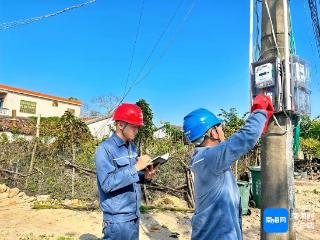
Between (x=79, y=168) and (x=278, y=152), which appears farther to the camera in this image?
(x=79, y=168)

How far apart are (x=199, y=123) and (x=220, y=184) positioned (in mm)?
435

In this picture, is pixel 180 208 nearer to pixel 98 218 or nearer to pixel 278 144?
pixel 98 218

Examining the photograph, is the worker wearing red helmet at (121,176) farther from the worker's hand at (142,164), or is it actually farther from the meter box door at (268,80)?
the meter box door at (268,80)

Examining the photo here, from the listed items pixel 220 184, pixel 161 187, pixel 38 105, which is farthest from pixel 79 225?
pixel 38 105

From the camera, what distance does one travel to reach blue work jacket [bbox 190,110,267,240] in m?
2.56

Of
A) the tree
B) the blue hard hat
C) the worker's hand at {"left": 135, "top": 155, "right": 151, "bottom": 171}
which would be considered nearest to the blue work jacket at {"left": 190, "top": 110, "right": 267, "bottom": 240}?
the blue hard hat

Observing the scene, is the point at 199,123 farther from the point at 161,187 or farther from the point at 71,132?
the point at 71,132

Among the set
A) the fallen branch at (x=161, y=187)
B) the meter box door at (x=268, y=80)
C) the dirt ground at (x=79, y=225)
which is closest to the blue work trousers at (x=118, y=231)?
the meter box door at (x=268, y=80)

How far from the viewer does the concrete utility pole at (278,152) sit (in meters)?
3.67

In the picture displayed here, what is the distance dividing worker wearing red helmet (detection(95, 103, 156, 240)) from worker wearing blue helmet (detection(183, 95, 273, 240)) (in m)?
0.78

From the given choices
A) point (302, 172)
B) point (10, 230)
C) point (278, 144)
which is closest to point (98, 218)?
point (10, 230)

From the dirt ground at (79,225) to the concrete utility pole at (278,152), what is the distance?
327 centimetres

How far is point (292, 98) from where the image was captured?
3535mm

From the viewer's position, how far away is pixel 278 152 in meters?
3.70
